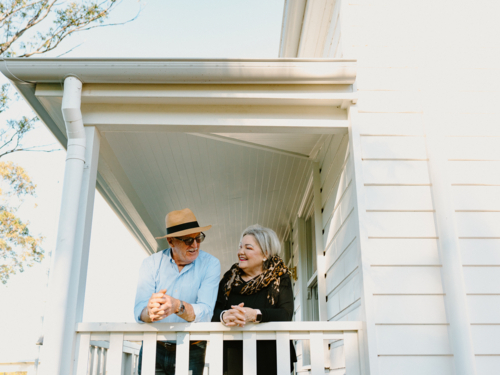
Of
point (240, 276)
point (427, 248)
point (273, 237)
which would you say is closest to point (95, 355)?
point (240, 276)

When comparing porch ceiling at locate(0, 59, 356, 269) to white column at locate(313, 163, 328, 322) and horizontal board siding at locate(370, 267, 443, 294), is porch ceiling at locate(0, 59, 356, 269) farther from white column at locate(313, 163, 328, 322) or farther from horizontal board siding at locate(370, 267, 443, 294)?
white column at locate(313, 163, 328, 322)

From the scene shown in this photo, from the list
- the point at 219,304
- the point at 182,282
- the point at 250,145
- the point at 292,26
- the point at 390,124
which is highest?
the point at 292,26

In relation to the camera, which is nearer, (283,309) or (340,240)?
(283,309)

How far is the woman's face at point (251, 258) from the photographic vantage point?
10.1 ft

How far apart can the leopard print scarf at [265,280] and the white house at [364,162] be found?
31 cm

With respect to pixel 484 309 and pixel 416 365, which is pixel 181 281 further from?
pixel 484 309

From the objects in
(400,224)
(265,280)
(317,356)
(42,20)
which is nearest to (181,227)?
(265,280)

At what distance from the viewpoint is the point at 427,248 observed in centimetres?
279

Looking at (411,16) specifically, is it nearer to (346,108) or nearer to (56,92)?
(346,108)

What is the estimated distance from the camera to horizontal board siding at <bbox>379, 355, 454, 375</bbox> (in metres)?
2.53

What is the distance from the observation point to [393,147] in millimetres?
3020

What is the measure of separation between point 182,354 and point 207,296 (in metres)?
0.35

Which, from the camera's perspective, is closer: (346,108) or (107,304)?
(346,108)

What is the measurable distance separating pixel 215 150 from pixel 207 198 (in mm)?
1305
